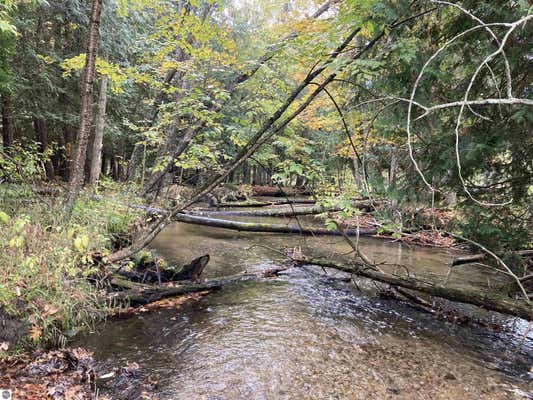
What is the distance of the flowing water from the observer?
3.46 meters

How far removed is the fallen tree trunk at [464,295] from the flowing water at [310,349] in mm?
575

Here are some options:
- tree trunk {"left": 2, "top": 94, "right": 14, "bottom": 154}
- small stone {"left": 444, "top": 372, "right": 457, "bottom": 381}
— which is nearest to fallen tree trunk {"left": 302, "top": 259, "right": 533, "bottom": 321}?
small stone {"left": 444, "top": 372, "right": 457, "bottom": 381}

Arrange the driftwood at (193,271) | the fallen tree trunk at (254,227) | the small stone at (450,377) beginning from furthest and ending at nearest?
the fallen tree trunk at (254,227) < the driftwood at (193,271) < the small stone at (450,377)

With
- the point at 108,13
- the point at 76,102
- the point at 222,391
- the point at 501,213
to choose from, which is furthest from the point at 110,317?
the point at 76,102

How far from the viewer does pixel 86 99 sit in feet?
16.0

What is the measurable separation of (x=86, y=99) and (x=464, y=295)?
6578 mm

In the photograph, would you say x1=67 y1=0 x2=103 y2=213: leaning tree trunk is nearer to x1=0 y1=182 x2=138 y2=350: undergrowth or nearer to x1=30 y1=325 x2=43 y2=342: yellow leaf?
x1=0 y1=182 x2=138 y2=350: undergrowth

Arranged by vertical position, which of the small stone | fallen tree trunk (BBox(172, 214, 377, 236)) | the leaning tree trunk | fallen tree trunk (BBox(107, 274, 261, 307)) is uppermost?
the leaning tree trunk

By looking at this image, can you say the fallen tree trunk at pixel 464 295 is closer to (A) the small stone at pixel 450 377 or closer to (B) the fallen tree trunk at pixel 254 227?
(A) the small stone at pixel 450 377

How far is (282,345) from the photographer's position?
4.28 metres

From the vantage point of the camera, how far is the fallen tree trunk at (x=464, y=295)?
427 cm

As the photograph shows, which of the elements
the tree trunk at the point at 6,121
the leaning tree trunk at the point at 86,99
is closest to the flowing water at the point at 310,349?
the leaning tree trunk at the point at 86,99

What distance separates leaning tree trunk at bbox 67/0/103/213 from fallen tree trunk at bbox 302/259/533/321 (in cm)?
489

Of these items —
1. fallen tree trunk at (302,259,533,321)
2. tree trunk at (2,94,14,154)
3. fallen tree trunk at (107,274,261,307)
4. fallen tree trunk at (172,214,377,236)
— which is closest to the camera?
fallen tree trunk at (302,259,533,321)
